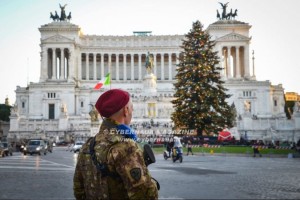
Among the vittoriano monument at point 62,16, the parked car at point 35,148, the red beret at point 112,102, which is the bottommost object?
Result: the parked car at point 35,148

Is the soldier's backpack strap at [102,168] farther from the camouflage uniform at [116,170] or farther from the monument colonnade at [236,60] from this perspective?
the monument colonnade at [236,60]

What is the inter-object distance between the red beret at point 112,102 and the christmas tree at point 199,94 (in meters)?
44.0

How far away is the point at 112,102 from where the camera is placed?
402 centimetres

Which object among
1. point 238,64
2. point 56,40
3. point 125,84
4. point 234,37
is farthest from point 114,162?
point 125,84

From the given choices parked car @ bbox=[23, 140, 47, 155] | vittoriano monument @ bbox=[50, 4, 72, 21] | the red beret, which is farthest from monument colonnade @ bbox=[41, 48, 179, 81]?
the red beret

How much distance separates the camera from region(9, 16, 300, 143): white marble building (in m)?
69.4

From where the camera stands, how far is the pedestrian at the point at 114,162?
3594mm

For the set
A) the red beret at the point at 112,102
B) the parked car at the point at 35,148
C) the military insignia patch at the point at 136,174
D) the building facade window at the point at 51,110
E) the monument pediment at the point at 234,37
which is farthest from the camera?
the monument pediment at the point at 234,37

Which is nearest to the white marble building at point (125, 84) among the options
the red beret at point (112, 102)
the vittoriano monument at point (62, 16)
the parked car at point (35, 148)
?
the vittoriano monument at point (62, 16)

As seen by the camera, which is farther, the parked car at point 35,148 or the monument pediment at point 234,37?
the monument pediment at point 234,37

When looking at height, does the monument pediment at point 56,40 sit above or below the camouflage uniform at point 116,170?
above

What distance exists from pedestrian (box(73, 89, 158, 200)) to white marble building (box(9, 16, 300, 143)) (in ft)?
193

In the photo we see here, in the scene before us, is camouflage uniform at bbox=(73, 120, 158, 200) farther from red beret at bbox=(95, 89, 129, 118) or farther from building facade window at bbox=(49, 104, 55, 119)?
building facade window at bbox=(49, 104, 55, 119)

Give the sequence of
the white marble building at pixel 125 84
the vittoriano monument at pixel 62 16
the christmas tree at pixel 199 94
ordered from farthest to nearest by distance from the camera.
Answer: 1. the vittoriano monument at pixel 62 16
2. the white marble building at pixel 125 84
3. the christmas tree at pixel 199 94
